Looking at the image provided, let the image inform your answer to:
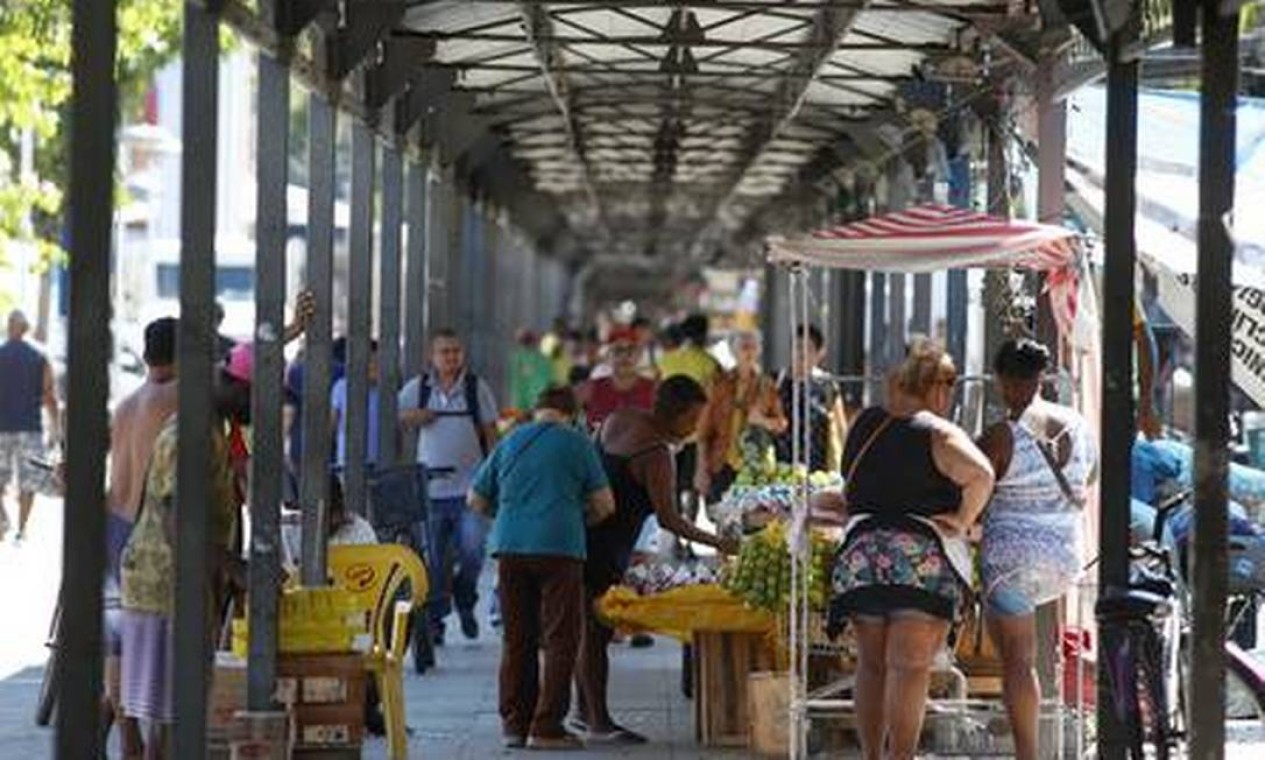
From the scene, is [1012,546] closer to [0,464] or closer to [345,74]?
[345,74]

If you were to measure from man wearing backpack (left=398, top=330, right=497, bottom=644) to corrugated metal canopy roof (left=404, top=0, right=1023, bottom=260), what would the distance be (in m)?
2.03

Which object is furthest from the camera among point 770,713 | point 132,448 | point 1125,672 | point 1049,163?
point 1049,163

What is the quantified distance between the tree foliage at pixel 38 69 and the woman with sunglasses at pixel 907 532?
5921 mm

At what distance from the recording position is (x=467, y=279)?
27250 millimetres

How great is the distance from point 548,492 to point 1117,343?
10.7 feet

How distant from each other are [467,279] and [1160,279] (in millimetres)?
12316

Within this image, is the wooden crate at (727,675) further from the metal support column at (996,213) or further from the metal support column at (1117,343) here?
the metal support column at (1117,343)

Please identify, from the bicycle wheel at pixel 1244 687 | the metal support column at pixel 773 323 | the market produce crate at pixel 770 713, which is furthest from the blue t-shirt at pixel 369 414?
the metal support column at pixel 773 323

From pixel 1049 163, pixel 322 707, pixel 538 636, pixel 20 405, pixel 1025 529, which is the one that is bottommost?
pixel 322 707

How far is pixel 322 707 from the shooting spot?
12.1m

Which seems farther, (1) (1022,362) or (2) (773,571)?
(2) (773,571)

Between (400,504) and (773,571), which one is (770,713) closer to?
(773,571)

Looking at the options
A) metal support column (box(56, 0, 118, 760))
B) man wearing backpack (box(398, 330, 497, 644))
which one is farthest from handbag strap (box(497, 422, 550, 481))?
metal support column (box(56, 0, 118, 760))

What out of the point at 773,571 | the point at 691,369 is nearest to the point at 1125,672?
the point at 773,571
